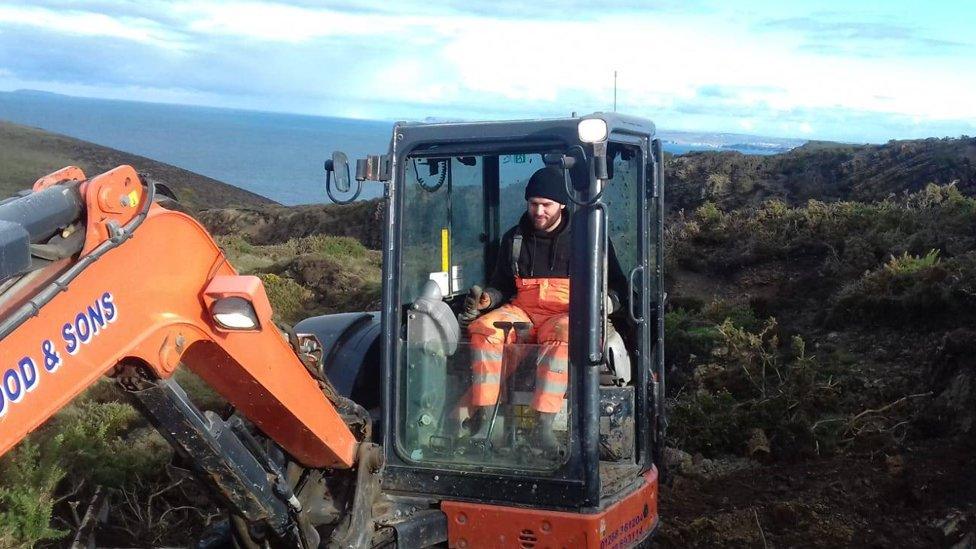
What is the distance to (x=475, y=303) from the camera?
476cm

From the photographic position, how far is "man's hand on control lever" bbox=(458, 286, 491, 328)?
15.5 feet

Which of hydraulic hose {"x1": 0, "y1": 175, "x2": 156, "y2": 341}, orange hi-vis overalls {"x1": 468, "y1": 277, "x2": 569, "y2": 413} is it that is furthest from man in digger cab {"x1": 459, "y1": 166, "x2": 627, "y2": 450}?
hydraulic hose {"x1": 0, "y1": 175, "x2": 156, "y2": 341}

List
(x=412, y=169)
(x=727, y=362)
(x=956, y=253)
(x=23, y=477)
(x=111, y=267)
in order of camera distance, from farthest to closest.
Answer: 1. (x=956, y=253)
2. (x=727, y=362)
3. (x=23, y=477)
4. (x=412, y=169)
5. (x=111, y=267)

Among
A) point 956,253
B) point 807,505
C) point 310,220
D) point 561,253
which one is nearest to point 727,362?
point 807,505

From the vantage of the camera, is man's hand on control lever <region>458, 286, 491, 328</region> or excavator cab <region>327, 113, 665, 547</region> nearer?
excavator cab <region>327, 113, 665, 547</region>

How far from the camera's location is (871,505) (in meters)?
6.31

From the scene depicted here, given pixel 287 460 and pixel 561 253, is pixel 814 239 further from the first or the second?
pixel 287 460

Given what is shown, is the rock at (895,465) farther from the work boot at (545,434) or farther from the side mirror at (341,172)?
the side mirror at (341,172)

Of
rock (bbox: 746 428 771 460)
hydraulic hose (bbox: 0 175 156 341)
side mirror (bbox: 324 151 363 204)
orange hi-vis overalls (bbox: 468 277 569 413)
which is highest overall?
side mirror (bbox: 324 151 363 204)

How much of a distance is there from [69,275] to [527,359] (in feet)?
6.93

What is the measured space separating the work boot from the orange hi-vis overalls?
0.04 meters

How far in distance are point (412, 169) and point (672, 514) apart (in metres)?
3.01

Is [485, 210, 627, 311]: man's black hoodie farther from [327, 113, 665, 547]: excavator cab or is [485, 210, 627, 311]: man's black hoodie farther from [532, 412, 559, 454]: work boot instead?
[532, 412, 559, 454]: work boot

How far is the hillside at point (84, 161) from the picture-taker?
98.0 feet
